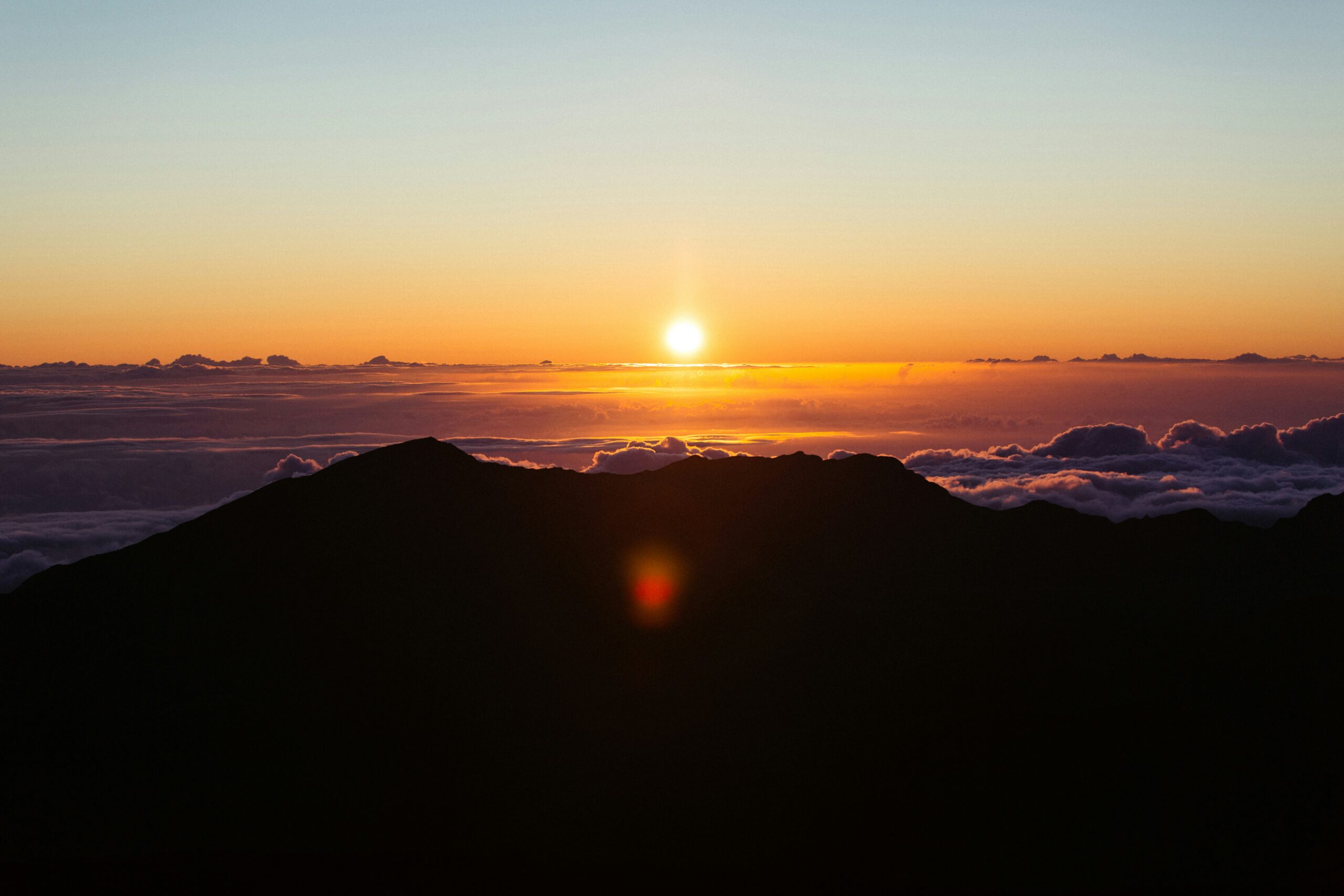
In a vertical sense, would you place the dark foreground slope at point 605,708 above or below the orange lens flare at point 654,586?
below

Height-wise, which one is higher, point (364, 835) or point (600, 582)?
point (600, 582)

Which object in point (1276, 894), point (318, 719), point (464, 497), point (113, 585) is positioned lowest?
point (1276, 894)

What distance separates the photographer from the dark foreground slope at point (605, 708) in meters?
109

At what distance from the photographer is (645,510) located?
6260 inches

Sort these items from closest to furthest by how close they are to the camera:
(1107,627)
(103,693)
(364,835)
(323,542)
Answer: (364,835) → (103,693) → (323,542) → (1107,627)

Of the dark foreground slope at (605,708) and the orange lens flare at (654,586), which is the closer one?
the dark foreground slope at (605,708)

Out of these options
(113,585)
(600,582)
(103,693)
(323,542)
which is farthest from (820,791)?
(113,585)

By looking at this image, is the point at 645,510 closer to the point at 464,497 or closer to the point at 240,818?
the point at 464,497

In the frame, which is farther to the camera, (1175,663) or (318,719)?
(1175,663)

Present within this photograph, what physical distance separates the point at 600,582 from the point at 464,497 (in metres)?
22.9

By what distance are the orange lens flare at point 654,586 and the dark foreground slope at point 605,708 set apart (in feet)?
2.45

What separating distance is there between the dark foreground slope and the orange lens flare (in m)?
0.75

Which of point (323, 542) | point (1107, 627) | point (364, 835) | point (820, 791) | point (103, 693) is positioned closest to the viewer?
point (364, 835)

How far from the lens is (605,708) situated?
122500mm
